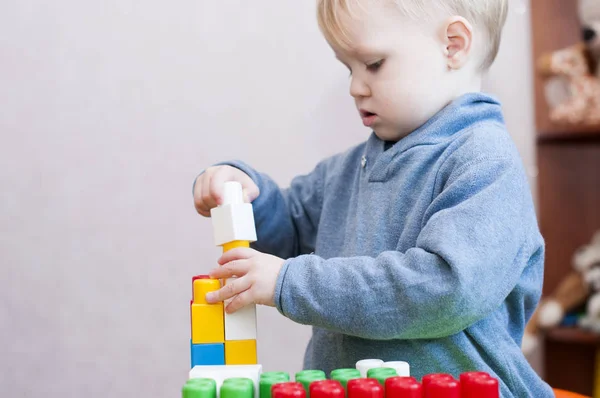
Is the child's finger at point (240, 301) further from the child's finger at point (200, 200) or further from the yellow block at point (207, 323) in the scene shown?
the child's finger at point (200, 200)

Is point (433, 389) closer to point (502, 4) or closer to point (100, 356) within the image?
point (502, 4)

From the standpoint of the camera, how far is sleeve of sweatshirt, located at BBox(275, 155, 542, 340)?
2.20 feet

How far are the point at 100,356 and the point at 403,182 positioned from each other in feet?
1.94

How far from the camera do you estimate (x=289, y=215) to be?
3.31 feet

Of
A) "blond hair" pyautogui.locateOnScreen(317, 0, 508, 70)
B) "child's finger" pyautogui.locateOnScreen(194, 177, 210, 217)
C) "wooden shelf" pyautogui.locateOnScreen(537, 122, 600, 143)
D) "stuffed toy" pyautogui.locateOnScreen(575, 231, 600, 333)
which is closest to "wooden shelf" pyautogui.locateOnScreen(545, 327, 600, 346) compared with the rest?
A: "stuffed toy" pyautogui.locateOnScreen(575, 231, 600, 333)

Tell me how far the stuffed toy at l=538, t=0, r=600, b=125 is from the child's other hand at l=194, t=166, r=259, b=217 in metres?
0.81

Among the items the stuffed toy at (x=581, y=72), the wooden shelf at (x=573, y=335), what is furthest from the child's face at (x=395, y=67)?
the wooden shelf at (x=573, y=335)

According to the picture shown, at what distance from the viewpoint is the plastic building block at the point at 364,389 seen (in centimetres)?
53

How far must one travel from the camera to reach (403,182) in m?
0.82

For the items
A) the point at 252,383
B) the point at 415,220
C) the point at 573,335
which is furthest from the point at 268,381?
the point at 573,335

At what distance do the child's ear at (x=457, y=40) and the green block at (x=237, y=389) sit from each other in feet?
1.51

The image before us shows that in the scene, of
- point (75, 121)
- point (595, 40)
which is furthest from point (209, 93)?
point (595, 40)

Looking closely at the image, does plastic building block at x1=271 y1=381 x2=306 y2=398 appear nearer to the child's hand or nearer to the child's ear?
the child's hand

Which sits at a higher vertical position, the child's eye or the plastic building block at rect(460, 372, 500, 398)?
the child's eye
